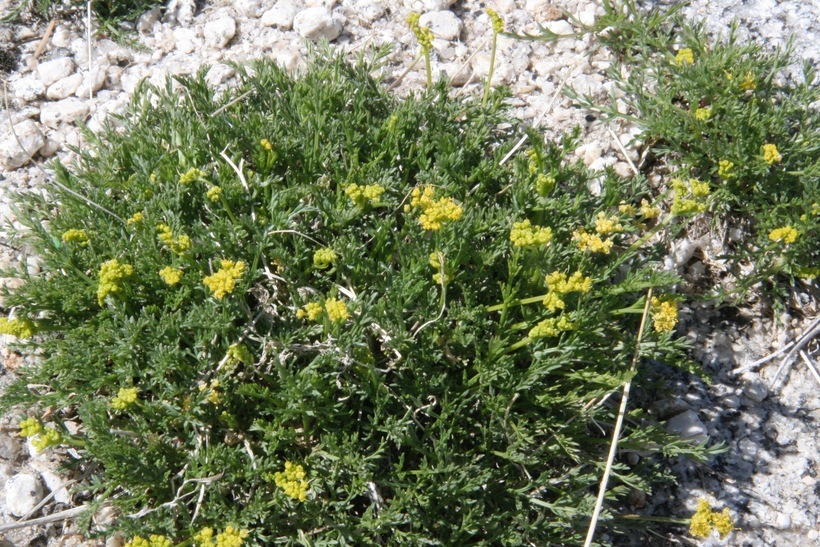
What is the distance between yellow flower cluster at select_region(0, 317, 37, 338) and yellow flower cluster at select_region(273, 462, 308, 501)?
135cm

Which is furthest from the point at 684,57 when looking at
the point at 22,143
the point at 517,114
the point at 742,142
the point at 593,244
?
the point at 22,143

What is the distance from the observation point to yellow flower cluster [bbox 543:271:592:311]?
3.34 m

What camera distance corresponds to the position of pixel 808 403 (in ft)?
13.3

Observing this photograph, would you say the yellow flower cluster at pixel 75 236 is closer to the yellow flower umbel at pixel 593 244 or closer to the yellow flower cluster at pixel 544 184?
the yellow flower cluster at pixel 544 184

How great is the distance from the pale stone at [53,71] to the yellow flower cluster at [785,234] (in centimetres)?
448

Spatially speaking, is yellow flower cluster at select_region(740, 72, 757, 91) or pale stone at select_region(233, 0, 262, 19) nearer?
yellow flower cluster at select_region(740, 72, 757, 91)

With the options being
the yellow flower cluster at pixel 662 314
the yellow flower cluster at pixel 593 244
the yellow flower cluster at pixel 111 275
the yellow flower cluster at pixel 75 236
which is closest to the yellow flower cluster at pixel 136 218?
the yellow flower cluster at pixel 75 236

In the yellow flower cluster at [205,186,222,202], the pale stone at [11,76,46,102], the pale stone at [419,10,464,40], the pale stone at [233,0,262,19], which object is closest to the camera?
the yellow flower cluster at [205,186,222,202]

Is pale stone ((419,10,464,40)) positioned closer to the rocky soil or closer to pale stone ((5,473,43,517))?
the rocky soil

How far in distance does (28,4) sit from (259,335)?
3.29 meters

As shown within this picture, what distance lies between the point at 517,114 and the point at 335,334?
2088mm

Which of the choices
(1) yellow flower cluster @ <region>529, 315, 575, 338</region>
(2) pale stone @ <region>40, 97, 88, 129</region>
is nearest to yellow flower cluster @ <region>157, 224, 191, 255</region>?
(1) yellow flower cluster @ <region>529, 315, 575, 338</region>

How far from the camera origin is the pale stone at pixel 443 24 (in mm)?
4980

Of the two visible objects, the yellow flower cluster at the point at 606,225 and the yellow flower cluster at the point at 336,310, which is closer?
the yellow flower cluster at the point at 336,310
